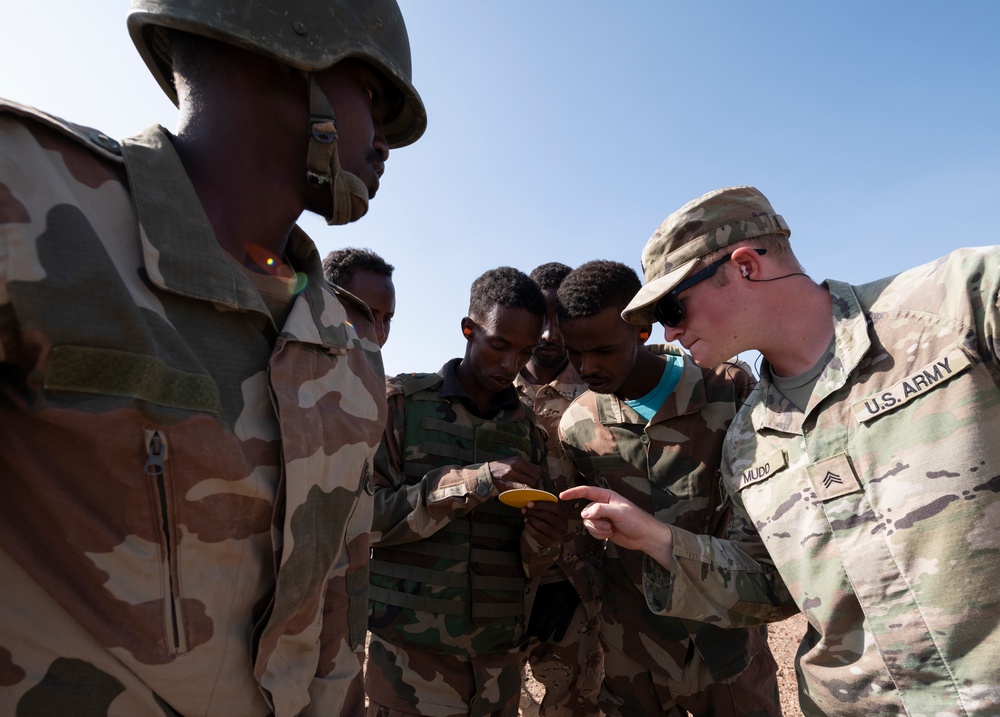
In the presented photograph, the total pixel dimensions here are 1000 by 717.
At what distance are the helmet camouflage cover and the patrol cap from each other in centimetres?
133

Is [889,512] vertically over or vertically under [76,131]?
under

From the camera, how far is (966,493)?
6.33 feet

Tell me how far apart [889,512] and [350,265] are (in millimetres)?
4183

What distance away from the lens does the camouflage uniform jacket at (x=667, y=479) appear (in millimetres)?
3270

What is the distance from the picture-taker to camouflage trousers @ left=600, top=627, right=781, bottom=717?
3.20 meters

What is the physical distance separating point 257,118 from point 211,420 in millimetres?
869

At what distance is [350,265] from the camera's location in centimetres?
512

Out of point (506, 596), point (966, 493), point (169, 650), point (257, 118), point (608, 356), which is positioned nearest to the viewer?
point (169, 650)

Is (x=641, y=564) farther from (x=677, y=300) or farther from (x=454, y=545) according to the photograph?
(x=677, y=300)

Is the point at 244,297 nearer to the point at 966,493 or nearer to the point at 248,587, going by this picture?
the point at 248,587

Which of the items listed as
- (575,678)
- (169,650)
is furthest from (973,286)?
(575,678)

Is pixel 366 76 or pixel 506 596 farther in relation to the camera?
pixel 506 596

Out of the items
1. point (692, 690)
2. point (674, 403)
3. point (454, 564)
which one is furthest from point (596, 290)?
point (692, 690)

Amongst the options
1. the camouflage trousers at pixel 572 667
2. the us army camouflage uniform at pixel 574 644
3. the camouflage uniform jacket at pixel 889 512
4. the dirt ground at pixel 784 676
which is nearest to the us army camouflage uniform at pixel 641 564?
the us army camouflage uniform at pixel 574 644
